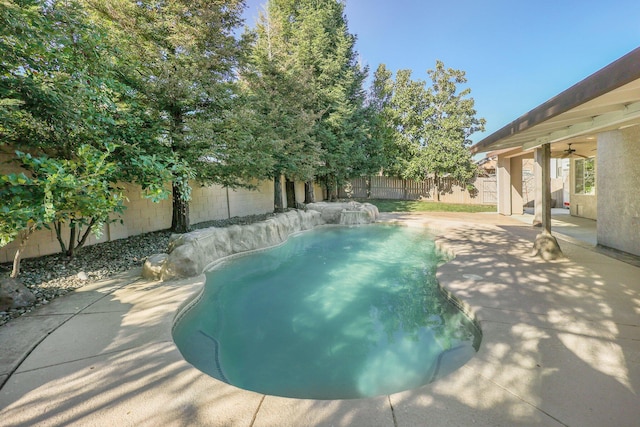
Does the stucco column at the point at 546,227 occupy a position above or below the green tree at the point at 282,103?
below

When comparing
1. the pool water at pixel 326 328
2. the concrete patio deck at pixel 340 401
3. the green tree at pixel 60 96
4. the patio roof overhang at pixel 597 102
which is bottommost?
the pool water at pixel 326 328

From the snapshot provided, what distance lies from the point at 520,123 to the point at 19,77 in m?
6.28

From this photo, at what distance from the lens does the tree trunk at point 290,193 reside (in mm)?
14594

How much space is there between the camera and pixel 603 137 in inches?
246

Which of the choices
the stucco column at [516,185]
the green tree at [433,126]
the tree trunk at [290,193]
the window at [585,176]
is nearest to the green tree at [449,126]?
the green tree at [433,126]

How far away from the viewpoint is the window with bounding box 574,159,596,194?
10703 millimetres

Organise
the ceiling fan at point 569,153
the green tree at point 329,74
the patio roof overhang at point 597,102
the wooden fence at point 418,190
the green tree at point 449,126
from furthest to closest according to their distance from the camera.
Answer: the wooden fence at point 418,190 → the green tree at point 449,126 → the green tree at point 329,74 → the ceiling fan at point 569,153 → the patio roof overhang at point 597,102

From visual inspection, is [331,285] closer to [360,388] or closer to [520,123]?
[360,388]

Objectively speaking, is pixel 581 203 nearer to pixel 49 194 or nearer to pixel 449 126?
pixel 449 126

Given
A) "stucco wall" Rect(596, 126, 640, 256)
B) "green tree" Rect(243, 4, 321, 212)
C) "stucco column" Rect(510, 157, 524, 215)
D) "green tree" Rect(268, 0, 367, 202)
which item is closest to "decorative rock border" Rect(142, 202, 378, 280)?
"green tree" Rect(243, 4, 321, 212)

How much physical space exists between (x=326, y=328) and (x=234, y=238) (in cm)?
384

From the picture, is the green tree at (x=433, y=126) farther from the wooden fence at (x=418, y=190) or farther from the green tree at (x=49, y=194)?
the green tree at (x=49, y=194)

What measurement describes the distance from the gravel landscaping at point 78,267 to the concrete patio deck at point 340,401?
317mm

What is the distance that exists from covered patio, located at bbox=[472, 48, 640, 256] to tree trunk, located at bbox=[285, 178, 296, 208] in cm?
858
